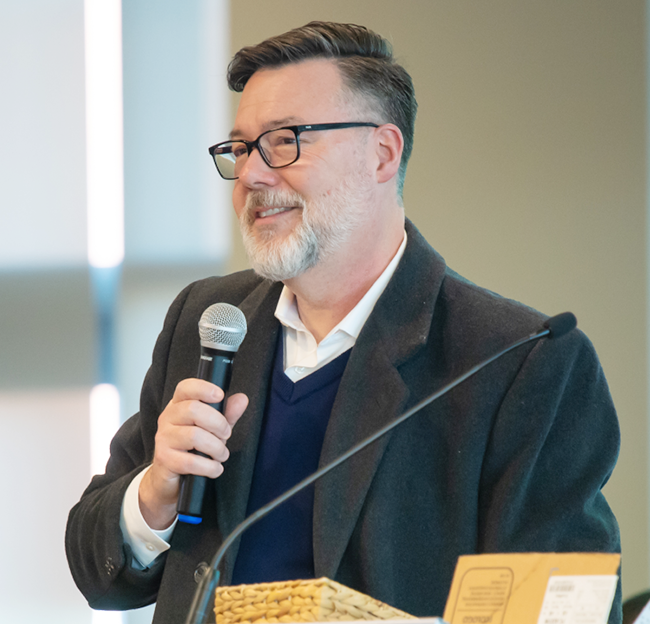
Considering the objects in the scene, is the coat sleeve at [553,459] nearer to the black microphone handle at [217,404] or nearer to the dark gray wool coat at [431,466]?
the dark gray wool coat at [431,466]

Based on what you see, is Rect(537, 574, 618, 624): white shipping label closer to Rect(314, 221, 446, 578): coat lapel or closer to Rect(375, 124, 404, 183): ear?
Rect(314, 221, 446, 578): coat lapel

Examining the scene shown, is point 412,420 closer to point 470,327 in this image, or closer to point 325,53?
point 470,327

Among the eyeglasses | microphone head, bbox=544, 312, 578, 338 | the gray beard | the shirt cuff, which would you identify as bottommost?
the shirt cuff

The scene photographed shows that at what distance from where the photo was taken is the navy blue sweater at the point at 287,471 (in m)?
1.24

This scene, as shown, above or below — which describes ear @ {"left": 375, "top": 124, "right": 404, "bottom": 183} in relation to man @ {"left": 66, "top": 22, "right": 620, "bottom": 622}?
above

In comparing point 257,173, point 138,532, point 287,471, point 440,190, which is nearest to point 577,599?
point 287,471

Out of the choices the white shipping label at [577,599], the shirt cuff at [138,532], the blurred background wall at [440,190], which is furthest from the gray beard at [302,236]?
the blurred background wall at [440,190]

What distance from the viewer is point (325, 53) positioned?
1464 millimetres

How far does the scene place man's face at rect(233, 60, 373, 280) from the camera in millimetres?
1378

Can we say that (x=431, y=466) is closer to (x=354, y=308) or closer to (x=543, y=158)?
(x=354, y=308)

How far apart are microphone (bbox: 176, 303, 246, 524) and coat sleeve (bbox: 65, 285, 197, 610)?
0.73ft

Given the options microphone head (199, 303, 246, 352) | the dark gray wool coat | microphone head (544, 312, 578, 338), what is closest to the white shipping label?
microphone head (544, 312, 578, 338)

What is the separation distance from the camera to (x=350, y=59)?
148cm

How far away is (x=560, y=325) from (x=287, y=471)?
566 millimetres
